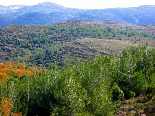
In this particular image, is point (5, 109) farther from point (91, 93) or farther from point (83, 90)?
point (91, 93)

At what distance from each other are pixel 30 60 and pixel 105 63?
511 ft

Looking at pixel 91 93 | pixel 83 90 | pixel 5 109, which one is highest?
pixel 83 90

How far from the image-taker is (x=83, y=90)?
27.2 m

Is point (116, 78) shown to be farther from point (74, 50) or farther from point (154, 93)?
point (74, 50)

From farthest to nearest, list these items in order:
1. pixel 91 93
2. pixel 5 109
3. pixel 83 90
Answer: pixel 91 93, pixel 5 109, pixel 83 90

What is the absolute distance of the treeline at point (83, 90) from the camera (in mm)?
26344

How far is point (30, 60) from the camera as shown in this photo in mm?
184250

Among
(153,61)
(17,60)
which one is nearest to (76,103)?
(153,61)

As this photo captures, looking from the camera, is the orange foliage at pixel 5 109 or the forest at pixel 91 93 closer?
the forest at pixel 91 93

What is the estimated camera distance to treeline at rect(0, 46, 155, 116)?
86.4 ft

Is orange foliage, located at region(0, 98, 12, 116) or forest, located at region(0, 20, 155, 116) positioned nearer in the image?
forest, located at region(0, 20, 155, 116)

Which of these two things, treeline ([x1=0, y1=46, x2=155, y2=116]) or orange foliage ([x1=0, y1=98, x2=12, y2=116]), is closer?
treeline ([x1=0, y1=46, x2=155, y2=116])

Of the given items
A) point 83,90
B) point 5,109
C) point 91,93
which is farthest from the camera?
point 91,93

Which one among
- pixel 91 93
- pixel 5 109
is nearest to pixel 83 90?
pixel 91 93
